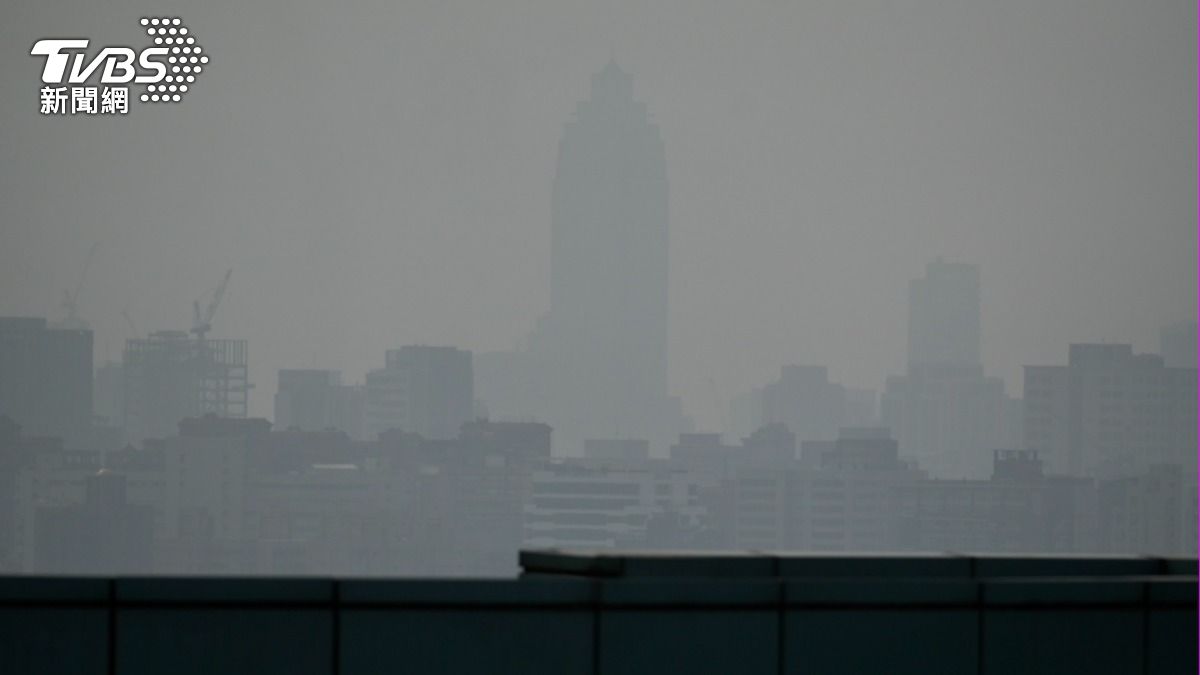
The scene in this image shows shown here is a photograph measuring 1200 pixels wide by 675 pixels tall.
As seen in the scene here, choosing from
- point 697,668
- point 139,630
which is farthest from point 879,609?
point 139,630

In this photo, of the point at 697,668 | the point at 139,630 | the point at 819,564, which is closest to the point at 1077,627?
the point at 819,564

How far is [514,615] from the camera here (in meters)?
14.2

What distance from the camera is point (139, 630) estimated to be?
547 inches

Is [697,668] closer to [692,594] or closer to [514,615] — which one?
[692,594]

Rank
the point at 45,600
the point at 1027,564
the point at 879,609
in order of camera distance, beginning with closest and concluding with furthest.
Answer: the point at 45,600 → the point at 879,609 → the point at 1027,564

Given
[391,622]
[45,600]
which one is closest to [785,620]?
[391,622]

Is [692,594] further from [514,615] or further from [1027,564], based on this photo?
[1027,564]

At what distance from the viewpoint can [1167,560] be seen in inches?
658

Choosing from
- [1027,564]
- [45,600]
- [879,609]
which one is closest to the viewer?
[45,600]

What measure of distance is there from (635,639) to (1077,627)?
12.2 feet

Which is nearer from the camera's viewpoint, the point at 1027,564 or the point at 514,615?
the point at 514,615

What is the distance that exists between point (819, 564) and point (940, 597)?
3.67 feet

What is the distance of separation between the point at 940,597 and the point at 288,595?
16.8 feet

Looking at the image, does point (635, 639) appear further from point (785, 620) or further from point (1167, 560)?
point (1167, 560)
